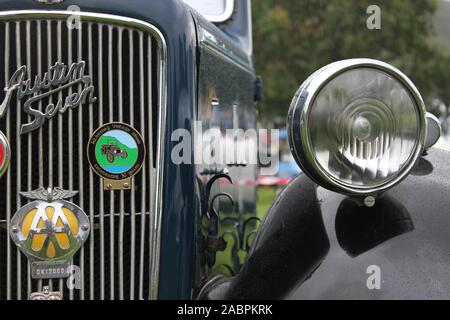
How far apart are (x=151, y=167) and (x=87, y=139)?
0.70ft

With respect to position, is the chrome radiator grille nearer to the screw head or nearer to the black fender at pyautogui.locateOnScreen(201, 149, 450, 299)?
the black fender at pyautogui.locateOnScreen(201, 149, 450, 299)

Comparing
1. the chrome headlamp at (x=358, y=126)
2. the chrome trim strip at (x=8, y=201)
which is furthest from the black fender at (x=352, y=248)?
the chrome trim strip at (x=8, y=201)

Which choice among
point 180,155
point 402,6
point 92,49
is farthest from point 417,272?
point 402,6

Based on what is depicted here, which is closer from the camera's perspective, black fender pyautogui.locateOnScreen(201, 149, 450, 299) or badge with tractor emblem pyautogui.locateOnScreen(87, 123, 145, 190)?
black fender pyautogui.locateOnScreen(201, 149, 450, 299)

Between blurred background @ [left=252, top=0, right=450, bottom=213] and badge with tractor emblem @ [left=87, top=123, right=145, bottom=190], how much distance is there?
1082 centimetres

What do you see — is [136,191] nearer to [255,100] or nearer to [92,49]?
[92,49]

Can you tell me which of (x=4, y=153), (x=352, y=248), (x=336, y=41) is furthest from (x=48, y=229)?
(x=336, y=41)

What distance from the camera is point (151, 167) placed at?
2.40m

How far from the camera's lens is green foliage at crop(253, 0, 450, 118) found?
1573cm

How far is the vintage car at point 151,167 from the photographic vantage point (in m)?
2.28

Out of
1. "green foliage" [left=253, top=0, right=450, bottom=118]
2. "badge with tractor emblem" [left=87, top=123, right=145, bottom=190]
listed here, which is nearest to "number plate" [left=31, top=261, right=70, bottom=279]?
"badge with tractor emblem" [left=87, top=123, right=145, bottom=190]

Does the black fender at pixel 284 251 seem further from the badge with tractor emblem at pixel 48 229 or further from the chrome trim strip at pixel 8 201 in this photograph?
the chrome trim strip at pixel 8 201

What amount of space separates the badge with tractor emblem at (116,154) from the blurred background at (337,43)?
35.5 ft

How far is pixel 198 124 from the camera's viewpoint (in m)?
2.55
